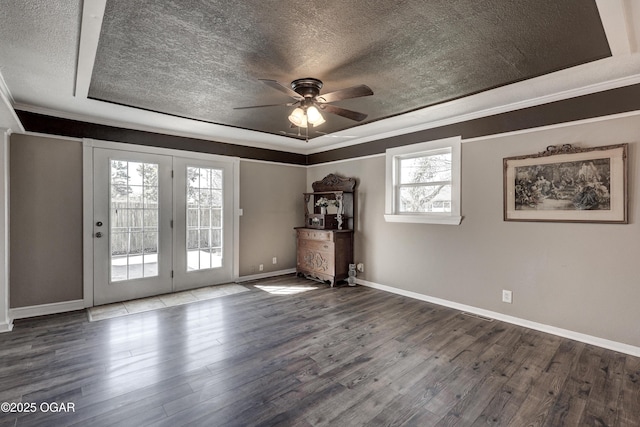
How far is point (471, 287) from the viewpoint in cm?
372

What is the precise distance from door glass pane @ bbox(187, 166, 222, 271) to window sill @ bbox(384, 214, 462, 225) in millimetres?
2765

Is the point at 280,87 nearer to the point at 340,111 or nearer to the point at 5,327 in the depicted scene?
the point at 340,111

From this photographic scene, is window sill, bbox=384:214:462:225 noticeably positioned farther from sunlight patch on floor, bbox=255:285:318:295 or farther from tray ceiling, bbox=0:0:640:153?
sunlight patch on floor, bbox=255:285:318:295

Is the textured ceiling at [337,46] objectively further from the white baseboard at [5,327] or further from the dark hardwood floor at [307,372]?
the white baseboard at [5,327]

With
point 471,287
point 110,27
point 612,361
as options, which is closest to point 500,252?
point 471,287

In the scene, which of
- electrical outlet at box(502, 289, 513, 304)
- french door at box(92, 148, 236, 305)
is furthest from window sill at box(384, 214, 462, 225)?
french door at box(92, 148, 236, 305)

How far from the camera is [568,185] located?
2990 mm

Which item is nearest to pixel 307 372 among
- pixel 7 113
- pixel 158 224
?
pixel 158 224

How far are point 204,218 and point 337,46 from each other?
3.57 m

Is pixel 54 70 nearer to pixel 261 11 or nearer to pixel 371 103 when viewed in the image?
pixel 261 11

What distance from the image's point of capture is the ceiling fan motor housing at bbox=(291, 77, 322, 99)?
263cm

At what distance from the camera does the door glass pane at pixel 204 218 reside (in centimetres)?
471

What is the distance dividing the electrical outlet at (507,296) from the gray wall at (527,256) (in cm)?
4

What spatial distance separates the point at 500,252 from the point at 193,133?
453 centimetres
